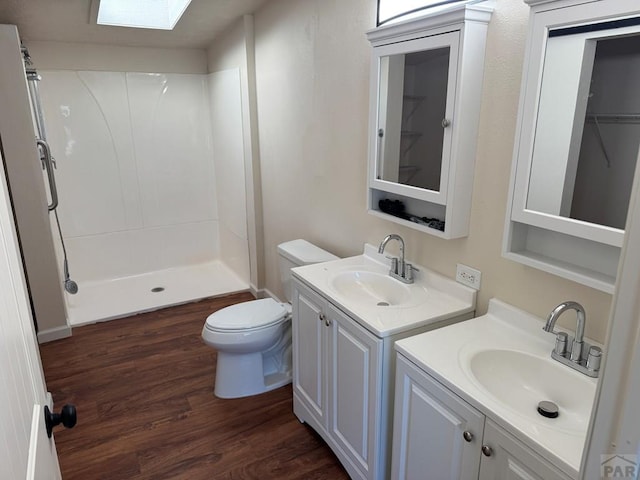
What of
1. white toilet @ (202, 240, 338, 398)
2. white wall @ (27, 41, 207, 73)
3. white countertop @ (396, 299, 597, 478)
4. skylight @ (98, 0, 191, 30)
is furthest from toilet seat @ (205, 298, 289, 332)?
white wall @ (27, 41, 207, 73)

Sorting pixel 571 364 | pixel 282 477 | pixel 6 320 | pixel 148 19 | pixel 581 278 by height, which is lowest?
pixel 282 477

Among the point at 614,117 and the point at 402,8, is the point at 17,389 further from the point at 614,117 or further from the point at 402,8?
the point at 402,8

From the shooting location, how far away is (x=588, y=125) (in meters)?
1.33

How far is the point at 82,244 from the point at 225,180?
1453 millimetres

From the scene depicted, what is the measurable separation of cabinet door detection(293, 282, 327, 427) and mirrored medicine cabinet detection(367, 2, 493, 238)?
0.54 m

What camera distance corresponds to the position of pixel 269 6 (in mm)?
3035

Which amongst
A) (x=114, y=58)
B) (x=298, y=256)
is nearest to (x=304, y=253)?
(x=298, y=256)

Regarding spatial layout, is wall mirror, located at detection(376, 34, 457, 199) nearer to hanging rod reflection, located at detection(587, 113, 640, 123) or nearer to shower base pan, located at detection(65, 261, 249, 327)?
hanging rod reflection, located at detection(587, 113, 640, 123)

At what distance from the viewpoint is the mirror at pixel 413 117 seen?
5.79ft

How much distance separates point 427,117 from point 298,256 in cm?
118

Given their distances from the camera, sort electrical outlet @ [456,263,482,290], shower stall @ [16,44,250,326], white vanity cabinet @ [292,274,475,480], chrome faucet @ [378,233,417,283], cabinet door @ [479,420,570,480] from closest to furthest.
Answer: cabinet door @ [479,420,570,480]
white vanity cabinet @ [292,274,475,480]
electrical outlet @ [456,263,482,290]
chrome faucet @ [378,233,417,283]
shower stall @ [16,44,250,326]

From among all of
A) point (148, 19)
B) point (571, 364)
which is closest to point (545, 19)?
point (571, 364)

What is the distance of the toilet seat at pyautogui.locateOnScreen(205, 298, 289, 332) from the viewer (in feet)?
8.27

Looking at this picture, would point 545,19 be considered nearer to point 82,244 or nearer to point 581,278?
point 581,278
